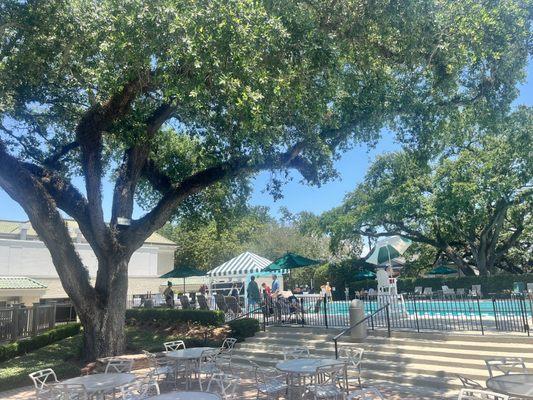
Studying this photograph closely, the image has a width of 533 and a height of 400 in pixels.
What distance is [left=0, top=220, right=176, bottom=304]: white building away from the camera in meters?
27.7

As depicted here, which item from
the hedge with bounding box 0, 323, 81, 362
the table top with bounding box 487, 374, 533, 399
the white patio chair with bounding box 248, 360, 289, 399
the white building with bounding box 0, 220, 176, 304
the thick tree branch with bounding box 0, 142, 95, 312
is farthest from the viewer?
the white building with bounding box 0, 220, 176, 304

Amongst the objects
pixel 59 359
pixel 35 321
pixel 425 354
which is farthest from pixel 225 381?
pixel 35 321

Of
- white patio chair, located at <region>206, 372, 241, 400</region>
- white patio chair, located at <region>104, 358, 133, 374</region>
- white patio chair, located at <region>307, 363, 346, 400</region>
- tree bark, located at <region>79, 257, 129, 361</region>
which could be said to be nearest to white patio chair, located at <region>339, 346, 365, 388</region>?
white patio chair, located at <region>307, 363, 346, 400</region>

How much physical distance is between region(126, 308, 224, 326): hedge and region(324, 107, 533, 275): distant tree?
12691 millimetres

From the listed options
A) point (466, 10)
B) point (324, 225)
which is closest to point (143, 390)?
point (466, 10)

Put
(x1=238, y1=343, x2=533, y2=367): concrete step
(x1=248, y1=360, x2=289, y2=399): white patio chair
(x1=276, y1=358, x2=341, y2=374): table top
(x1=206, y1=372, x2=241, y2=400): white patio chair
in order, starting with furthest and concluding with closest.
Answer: (x1=238, y1=343, x2=533, y2=367): concrete step
(x1=248, y1=360, x2=289, y2=399): white patio chair
(x1=206, y1=372, x2=241, y2=400): white patio chair
(x1=276, y1=358, x2=341, y2=374): table top

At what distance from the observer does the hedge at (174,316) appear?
52.3 ft

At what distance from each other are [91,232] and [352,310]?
25.2 feet

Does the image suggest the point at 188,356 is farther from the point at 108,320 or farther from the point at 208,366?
the point at 108,320

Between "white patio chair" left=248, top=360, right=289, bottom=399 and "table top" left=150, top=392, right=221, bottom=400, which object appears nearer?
"table top" left=150, top=392, right=221, bottom=400

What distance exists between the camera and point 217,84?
8.23 metres

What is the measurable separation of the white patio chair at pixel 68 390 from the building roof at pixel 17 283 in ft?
74.5

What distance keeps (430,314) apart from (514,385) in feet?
31.2

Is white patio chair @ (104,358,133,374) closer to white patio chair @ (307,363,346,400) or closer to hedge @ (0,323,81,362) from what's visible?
white patio chair @ (307,363,346,400)
